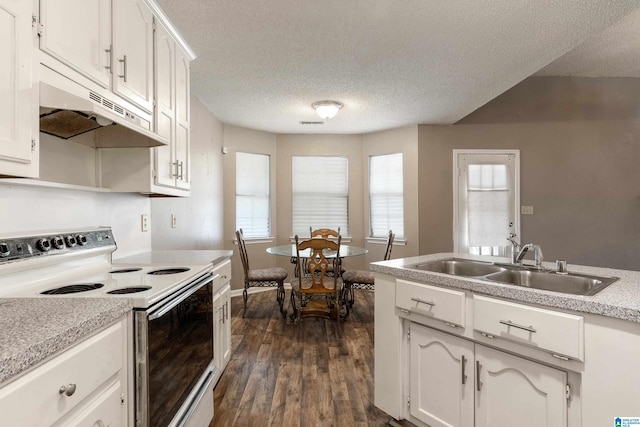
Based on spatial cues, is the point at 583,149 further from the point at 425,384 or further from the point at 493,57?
the point at 425,384

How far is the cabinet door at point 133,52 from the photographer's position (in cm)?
157

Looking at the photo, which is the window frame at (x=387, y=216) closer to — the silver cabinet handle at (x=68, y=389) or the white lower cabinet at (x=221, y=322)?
the white lower cabinet at (x=221, y=322)

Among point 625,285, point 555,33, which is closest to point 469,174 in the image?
point 555,33

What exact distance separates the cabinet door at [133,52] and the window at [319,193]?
335cm

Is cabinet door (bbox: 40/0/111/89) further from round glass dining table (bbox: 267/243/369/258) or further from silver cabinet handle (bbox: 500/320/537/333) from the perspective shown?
round glass dining table (bbox: 267/243/369/258)

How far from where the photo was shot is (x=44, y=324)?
0.87m

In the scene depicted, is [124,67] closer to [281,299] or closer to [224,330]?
[224,330]

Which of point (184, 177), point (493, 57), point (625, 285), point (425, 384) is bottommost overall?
point (425, 384)

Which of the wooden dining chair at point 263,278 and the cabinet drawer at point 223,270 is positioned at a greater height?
the cabinet drawer at point 223,270

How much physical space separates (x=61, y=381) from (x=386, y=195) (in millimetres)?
4551

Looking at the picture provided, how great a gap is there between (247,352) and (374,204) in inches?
121

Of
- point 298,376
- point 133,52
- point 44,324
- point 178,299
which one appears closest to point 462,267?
point 298,376

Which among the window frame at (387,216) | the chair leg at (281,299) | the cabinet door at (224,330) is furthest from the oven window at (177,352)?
the window frame at (387,216)

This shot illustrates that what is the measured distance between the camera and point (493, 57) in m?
2.59
